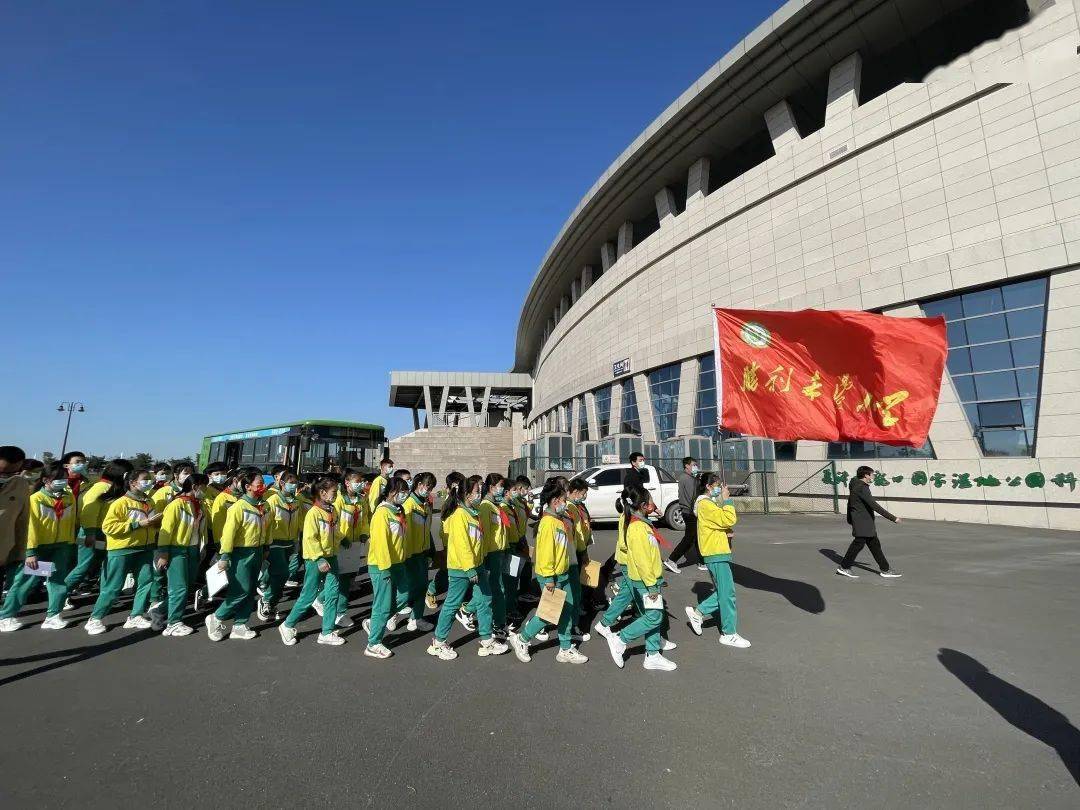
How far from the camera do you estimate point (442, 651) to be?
16.2 feet

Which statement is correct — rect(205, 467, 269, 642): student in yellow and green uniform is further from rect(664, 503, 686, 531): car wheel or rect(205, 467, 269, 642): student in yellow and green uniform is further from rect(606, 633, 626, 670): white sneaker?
rect(664, 503, 686, 531): car wheel

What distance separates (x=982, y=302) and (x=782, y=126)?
11.4 meters

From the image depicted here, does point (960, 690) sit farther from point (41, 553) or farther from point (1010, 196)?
point (1010, 196)

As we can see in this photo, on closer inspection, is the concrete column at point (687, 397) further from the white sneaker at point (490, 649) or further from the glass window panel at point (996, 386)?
the white sneaker at point (490, 649)

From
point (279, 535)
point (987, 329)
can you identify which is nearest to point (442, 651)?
point (279, 535)

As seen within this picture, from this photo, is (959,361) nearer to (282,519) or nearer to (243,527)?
(282,519)

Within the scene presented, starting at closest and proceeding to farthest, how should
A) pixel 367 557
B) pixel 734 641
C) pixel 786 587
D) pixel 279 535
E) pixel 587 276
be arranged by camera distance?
pixel 734 641
pixel 367 557
pixel 279 535
pixel 786 587
pixel 587 276

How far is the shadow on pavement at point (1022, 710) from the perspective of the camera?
325 centimetres

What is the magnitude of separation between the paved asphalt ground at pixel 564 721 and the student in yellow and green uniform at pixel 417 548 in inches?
16.2

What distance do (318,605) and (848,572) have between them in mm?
7953

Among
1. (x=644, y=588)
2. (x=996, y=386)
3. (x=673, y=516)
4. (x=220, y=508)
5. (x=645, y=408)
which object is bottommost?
(x=673, y=516)

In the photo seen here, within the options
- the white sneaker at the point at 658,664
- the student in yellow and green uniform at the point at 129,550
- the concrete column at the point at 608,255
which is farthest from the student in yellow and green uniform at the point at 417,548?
the concrete column at the point at 608,255

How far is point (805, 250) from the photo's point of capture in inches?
795

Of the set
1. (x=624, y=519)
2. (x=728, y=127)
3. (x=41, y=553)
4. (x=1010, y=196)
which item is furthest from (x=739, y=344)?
(x=728, y=127)
